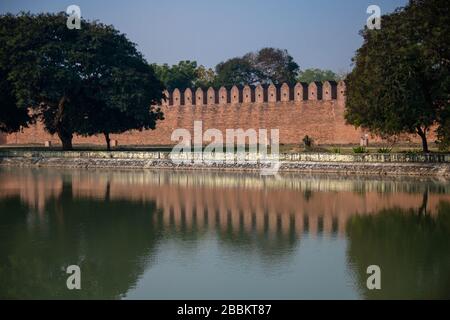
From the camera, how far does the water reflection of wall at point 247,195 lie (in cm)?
1326

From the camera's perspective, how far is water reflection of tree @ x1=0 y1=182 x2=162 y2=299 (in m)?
8.59

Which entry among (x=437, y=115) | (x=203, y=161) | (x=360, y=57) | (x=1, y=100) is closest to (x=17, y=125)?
Answer: (x=1, y=100)

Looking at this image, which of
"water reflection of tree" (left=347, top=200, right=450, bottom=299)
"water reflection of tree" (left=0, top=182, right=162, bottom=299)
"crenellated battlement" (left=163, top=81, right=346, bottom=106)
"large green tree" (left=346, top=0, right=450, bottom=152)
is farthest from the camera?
"crenellated battlement" (left=163, top=81, right=346, bottom=106)

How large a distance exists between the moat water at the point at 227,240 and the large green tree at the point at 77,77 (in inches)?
386

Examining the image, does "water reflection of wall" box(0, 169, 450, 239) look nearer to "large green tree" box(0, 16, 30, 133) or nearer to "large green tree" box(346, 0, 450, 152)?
"large green tree" box(346, 0, 450, 152)

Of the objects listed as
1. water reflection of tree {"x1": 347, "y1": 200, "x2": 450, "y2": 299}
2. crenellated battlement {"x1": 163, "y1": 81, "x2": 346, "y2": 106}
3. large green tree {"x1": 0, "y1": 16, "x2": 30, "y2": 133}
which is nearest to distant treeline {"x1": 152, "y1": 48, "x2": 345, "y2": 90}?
crenellated battlement {"x1": 163, "y1": 81, "x2": 346, "y2": 106}

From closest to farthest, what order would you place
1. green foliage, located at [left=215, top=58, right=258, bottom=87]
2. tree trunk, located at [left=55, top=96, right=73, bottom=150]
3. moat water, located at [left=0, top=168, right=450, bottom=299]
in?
1. moat water, located at [left=0, top=168, right=450, bottom=299]
2. tree trunk, located at [left=55, top=96, right=73, bottom=150]
3. green foliage, located at [left=215, top=58, right=258, bottom=87]

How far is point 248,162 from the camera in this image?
24.6m

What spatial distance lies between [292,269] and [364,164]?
548 inches

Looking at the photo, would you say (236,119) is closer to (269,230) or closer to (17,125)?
(17,125)

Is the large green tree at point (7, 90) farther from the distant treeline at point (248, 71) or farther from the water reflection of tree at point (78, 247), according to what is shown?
the distant treeline at point (248, 71)

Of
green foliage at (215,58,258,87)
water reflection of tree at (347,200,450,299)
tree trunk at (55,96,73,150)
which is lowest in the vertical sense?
water reflection of tree at (347,200,450,299)

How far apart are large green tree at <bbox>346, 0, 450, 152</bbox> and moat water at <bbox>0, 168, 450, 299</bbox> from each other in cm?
232

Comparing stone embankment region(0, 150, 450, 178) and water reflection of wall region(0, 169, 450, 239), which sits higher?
stone embankment region(0, 150, 450, 178)
